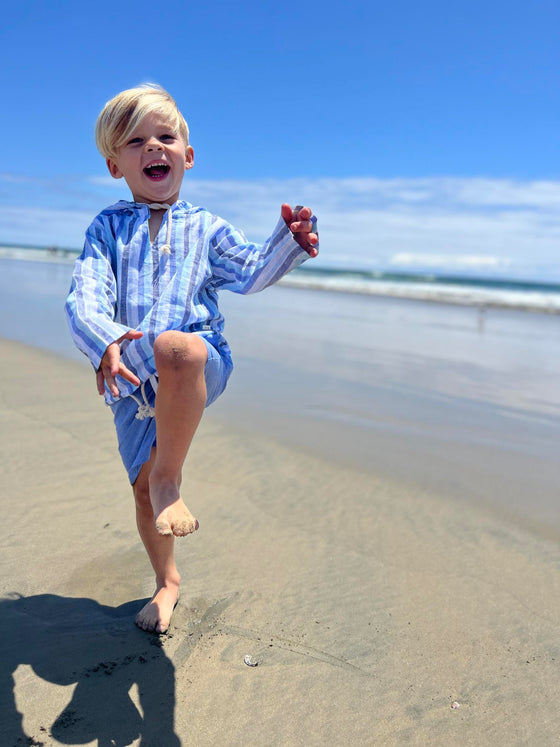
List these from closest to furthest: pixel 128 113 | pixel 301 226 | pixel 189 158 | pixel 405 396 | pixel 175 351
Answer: pixel 175 351
pixel 301 226
pixel 128 113
pixel 189 158
pixel 405 396

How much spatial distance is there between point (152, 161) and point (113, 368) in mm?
866

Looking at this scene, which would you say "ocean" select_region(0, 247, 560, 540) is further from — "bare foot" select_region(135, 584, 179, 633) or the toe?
the toe

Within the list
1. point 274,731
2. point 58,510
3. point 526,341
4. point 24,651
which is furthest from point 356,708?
point 526,341

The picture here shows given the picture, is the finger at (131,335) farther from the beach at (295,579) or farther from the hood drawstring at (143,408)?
the beach at (295,579)

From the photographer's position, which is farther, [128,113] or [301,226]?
[128,113]

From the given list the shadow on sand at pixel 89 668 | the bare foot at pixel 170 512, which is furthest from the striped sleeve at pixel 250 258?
the shadow on sand at pixel 89 668

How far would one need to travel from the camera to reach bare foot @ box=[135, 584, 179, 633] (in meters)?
2.29

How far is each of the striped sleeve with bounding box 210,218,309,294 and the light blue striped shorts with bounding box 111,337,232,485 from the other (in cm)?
31

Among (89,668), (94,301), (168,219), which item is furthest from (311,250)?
(89,668)

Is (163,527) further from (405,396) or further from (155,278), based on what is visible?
(405,396)

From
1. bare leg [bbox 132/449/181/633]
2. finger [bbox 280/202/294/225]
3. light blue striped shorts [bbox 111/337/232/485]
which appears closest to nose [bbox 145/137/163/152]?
finger [bbox 280/202/294/225]

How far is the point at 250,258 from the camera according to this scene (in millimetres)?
2346

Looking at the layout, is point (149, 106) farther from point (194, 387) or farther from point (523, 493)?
point (523, 493)

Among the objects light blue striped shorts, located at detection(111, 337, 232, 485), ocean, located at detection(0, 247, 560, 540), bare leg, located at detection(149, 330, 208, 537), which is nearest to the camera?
bare leg, located at detection(149, 330, 208, 537)
